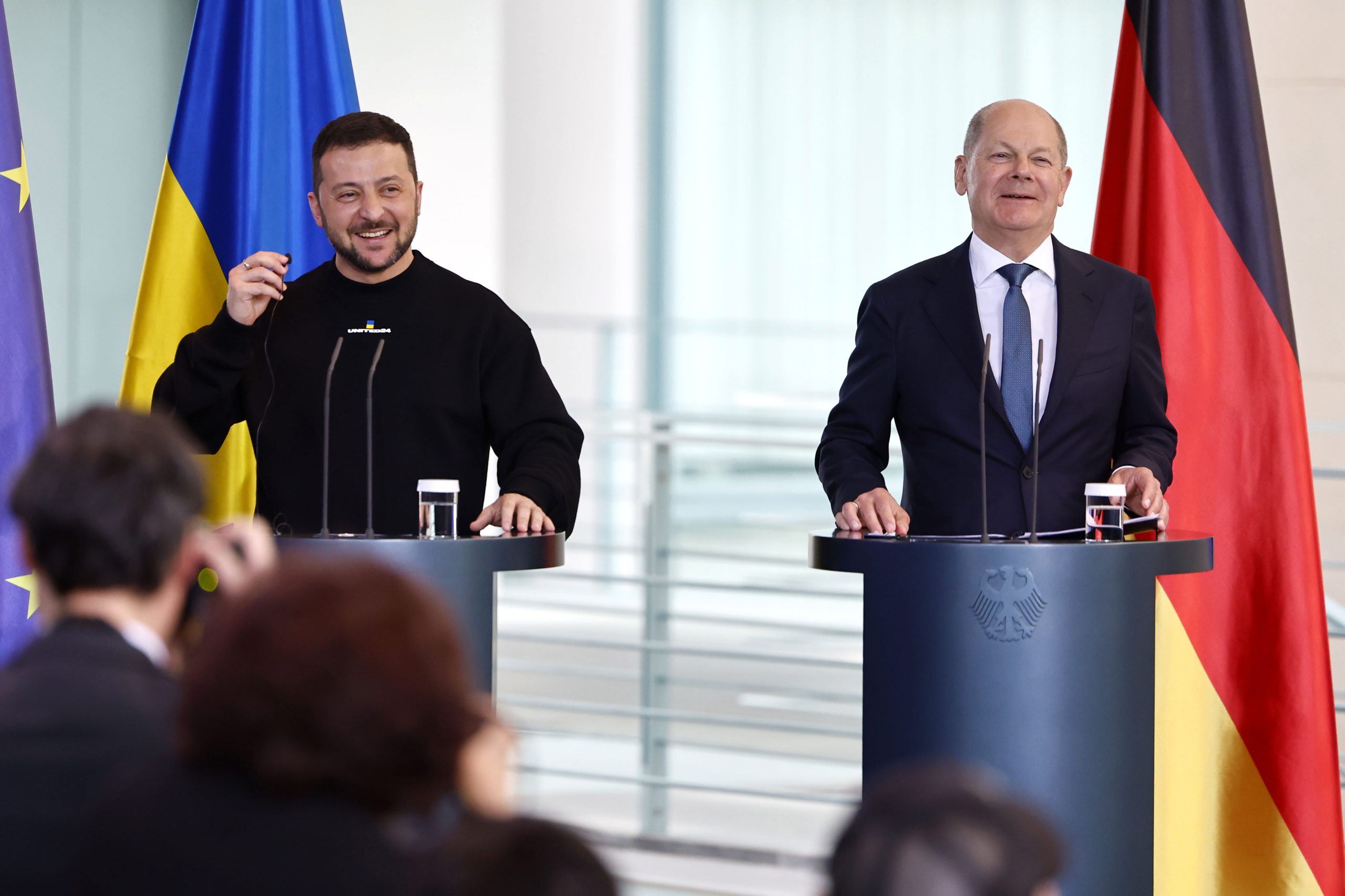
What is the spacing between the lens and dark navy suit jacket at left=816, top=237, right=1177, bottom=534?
2.46 meters

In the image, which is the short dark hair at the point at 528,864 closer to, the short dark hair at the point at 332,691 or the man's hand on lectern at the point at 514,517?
the short dark hair at the point at 332,691

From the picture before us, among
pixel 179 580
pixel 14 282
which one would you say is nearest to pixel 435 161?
pixel 14 282

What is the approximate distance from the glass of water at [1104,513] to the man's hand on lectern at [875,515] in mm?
265

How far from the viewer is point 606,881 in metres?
0.82

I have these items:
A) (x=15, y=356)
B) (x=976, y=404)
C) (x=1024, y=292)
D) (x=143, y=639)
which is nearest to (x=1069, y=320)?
(x=1024, y=292)

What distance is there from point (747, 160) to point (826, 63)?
681mm

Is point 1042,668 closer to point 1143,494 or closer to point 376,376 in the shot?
point 1143,494

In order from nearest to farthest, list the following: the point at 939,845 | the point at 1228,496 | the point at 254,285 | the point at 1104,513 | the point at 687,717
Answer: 1. the point at 939,845
2. the point at 1104,513
3. the point at 254,285
4. the point at 1228,496
5. the point at 687,717

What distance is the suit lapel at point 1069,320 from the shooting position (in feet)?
8.13

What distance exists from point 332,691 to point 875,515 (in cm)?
148

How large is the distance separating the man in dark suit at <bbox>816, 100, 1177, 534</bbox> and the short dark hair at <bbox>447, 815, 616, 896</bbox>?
1.60 meters

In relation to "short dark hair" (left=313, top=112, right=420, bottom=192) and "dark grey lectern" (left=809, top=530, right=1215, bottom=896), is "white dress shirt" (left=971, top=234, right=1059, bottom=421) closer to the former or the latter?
"dark grey lectern" (left=809, top=530, right=1215, bottom=896)

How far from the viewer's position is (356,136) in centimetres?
252

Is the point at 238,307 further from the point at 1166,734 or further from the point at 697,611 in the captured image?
the point at 697,611
